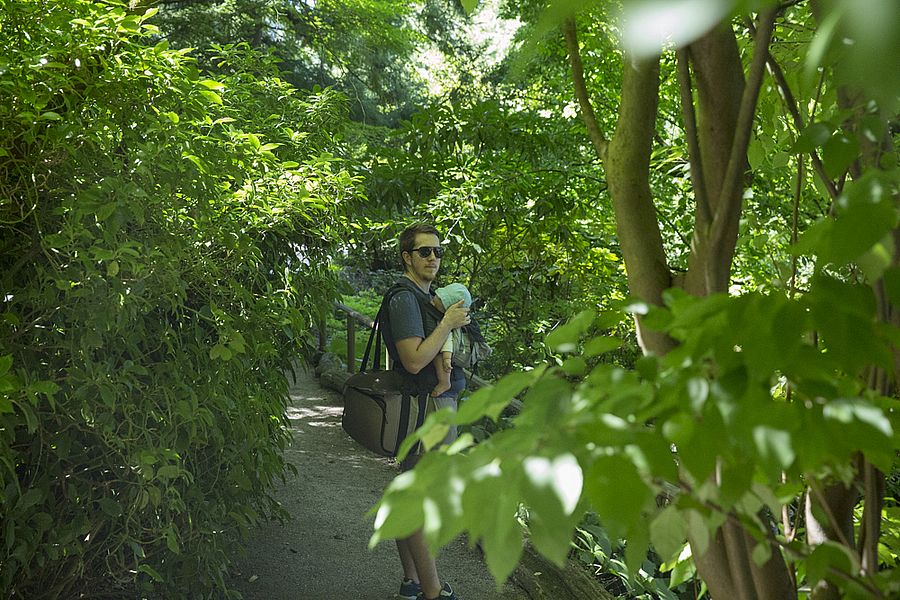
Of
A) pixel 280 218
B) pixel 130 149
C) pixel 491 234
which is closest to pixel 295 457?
pixel 491 234

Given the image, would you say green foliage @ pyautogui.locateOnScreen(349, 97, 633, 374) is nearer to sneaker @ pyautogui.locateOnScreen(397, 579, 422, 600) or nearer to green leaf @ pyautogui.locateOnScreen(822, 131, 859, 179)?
sneaker @ pyautogui.locateOnScreen(397, 579, 422, 600)

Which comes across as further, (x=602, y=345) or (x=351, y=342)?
(x=351, y=342)

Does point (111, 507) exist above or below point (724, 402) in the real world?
below

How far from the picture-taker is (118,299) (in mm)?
2902

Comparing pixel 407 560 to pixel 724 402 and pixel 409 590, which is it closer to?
pixel 409 590

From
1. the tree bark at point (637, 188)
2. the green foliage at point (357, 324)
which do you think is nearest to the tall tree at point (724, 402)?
the tree bark at point (637, 188)

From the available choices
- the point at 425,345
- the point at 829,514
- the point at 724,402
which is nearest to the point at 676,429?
the point at 724,402

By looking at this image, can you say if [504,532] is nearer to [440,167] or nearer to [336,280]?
[336,280]

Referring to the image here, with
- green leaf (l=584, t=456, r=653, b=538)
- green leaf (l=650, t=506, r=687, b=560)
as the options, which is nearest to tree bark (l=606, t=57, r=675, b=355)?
green leaf (l=650, t=506, r=687, b=560)

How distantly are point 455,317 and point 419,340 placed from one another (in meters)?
0.20

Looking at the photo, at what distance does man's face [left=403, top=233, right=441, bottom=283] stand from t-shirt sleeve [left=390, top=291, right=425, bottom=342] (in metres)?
0.20

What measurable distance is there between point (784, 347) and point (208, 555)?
11.0ft

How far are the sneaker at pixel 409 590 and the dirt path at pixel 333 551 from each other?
0.18 meters

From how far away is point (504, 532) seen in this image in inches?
31.4
